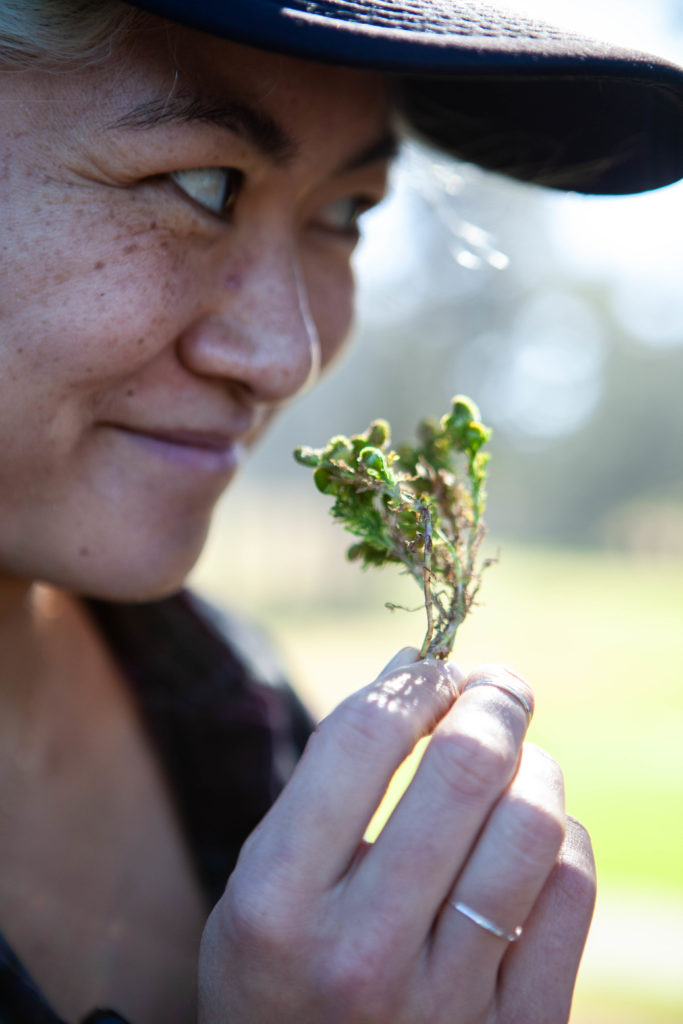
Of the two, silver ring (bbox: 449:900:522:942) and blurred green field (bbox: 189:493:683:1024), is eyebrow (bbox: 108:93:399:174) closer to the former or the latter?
blurred green field (bbox: 189:493:683:1024)

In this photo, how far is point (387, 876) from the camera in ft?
3.90

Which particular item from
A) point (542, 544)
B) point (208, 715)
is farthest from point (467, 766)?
point (542, 544)

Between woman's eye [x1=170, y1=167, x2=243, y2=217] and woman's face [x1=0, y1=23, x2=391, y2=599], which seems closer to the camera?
woman's face [x1=0, y1=23, x2=391, y2=599]

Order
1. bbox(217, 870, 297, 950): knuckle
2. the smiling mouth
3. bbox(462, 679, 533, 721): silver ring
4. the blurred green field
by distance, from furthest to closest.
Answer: the blurred green field, the smiling mouth, bbox(462, 679, 533, 721): silver ring, bbox(217, 870, 297, 950): knuckle

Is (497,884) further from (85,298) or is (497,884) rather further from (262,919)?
(85,298)

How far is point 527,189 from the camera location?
8.14 feet

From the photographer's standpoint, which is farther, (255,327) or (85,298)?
(255,327)

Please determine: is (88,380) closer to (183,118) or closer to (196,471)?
(196,471)

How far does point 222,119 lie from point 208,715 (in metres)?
1.66

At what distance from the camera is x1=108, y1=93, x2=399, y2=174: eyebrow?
140 centimetres

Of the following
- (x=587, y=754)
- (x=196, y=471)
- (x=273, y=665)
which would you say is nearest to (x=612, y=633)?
(x=587, y=754)

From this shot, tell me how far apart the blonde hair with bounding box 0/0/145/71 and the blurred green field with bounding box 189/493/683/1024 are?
112cm

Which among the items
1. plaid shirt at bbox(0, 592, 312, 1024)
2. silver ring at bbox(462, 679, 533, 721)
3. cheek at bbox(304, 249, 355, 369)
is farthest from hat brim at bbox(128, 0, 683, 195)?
plaid shirt at bbox(0, 592, 312, 1024)

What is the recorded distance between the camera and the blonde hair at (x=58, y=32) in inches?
53.4
